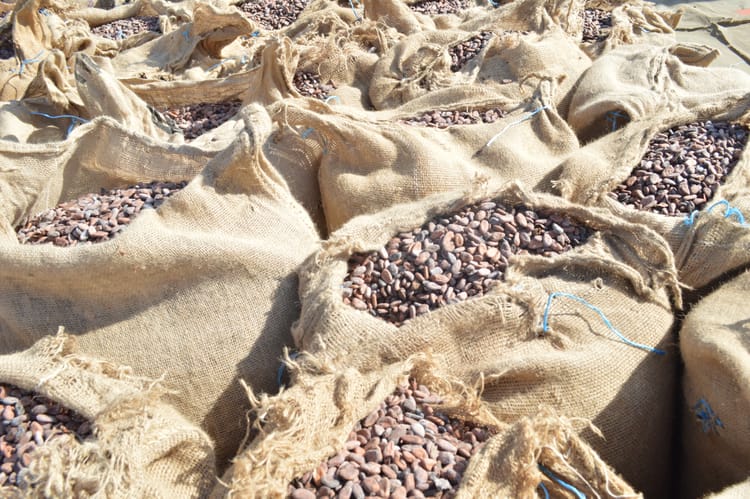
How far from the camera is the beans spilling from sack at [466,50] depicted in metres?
3.04

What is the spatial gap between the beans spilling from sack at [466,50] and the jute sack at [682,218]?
0.93 meters

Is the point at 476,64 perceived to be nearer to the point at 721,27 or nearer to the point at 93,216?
the point at 93,216

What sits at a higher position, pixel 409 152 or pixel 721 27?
pixel 409 152

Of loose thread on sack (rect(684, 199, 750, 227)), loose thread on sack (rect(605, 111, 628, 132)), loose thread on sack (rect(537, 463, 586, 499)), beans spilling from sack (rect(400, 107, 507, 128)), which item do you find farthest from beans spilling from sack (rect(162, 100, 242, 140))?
loose thread on sack (rect(537, 463, 586, 499))

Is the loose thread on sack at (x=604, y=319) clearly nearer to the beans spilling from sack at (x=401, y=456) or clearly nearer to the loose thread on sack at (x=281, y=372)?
the beans spilling from sack at (x=401, y=456)

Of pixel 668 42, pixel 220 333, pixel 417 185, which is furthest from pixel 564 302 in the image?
pixel 668 42

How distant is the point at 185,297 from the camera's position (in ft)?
6.08

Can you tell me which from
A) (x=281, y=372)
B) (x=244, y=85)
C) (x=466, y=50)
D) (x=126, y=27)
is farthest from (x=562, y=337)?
(x=126, y=27)

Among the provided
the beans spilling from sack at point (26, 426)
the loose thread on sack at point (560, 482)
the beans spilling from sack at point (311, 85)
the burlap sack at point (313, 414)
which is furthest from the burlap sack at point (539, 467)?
the beans spilling from sack at point (311, 85)

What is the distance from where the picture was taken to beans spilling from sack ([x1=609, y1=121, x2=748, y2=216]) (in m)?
2.04

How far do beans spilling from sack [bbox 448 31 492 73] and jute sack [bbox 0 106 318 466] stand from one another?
137 centimetres

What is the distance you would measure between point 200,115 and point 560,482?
2425 millimetres

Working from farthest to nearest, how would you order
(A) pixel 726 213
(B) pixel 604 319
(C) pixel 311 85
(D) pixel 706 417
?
(C) pixel 311 85, (A) pixel 726 213, (B) pixel 604 319, (D) pixel 706 417

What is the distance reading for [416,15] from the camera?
3.59 metres
